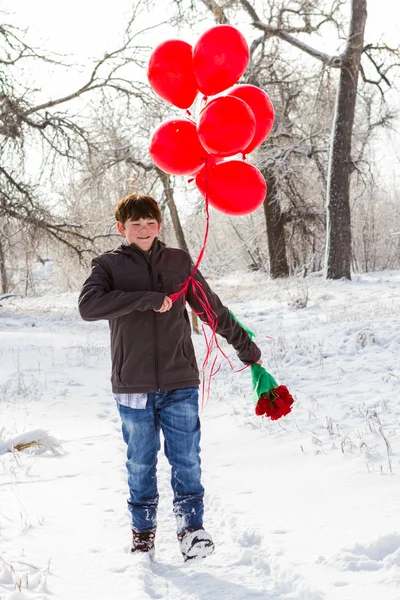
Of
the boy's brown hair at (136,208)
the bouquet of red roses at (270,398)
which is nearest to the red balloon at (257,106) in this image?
the boy's brown hair at (136,208)

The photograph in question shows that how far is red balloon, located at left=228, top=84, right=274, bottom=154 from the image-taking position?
3.32m

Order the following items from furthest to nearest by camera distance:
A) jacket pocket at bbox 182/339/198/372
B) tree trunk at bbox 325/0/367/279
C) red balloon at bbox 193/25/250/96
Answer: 1. tree trunk at bbox 325/0/367/279
2. red balloon at bbox 193/25/250/96
3. jacket pocket at bbox 182/339/198/372

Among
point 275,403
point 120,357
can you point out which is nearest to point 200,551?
point 275,403

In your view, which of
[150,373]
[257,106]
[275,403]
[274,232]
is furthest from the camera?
[274,232]

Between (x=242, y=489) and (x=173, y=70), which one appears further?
(x=242, y=489)

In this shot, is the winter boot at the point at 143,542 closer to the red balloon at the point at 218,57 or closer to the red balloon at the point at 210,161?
the red balloon at the point at 210,161

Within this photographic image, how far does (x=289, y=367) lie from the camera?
23.2 feet

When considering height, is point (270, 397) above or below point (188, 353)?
below

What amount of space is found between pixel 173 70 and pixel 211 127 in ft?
1.77

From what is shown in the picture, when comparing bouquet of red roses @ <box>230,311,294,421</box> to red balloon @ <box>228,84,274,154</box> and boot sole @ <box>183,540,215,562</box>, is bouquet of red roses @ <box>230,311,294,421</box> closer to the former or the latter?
boot sole @ <box>183,540,215,562</box>

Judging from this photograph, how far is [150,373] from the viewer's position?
9.32ft

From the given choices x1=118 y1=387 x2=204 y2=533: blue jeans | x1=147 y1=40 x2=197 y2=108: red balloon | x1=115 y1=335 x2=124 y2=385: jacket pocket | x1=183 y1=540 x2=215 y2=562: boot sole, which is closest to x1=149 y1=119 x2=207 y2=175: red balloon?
x1=147 y1=40 x2=197 y2=108: red balloon

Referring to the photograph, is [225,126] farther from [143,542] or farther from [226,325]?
[143,542]

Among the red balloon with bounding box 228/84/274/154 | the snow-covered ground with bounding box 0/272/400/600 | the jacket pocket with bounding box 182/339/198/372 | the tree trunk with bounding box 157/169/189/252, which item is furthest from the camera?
the tree trunk with bounding box 157/169/189/252
